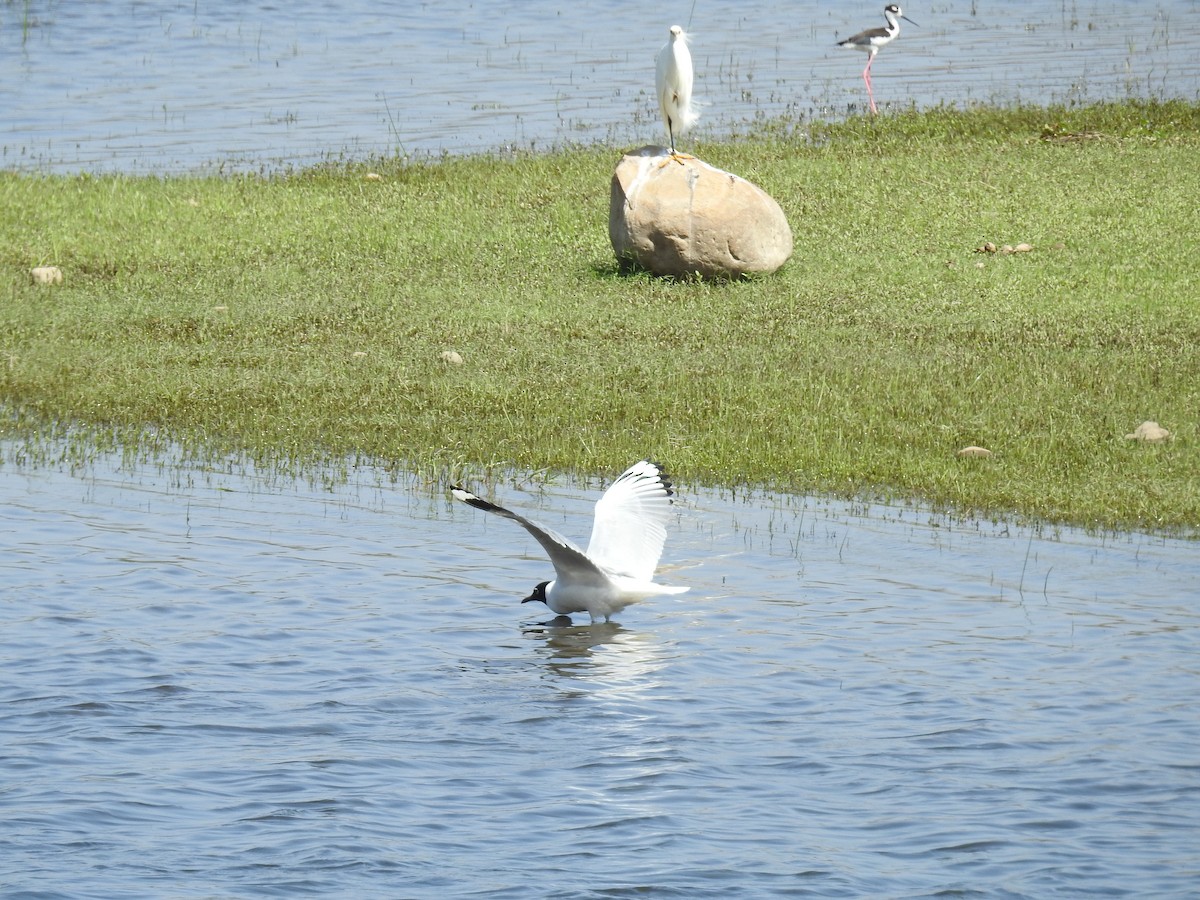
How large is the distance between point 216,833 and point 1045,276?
1240cm

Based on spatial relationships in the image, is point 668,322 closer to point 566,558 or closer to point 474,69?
point 566,558

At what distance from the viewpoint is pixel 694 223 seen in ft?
57.9

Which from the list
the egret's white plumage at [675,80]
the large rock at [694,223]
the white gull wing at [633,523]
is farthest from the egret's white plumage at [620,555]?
the egret's white plumage at [675,80]

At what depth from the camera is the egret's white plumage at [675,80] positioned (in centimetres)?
1808

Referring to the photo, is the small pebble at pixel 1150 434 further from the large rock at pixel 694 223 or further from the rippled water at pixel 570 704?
the large rock at pixel 694 223

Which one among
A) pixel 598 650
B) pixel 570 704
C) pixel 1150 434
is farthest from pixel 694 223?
pixel 570 704

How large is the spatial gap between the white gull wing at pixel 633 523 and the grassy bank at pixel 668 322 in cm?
230

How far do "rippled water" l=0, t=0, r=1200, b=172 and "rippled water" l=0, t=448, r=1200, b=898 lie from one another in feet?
48.4

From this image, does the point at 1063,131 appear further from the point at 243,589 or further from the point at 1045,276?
the point at 243,589

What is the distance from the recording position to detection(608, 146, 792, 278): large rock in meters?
17.7

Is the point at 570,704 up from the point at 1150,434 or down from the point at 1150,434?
down

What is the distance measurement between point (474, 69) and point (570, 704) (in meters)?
26.4

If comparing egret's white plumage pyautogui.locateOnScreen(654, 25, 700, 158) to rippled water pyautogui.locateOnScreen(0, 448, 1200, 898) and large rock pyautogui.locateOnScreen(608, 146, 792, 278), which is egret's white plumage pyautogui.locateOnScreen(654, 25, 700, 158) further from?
rippled water pyautogui.locateOnScreen(0, 448, 1200, 898)

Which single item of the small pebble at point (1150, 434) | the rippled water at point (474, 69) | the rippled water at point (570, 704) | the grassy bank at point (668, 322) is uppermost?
the rippled water at point (474, 69)
